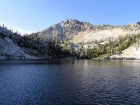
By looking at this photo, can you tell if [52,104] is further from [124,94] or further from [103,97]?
[124,94]

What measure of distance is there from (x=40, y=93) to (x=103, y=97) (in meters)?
19.0

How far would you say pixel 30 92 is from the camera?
5291cm

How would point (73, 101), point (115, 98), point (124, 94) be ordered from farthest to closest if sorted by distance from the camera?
point (124, 94) < point (115, 98) < point (73, 101)

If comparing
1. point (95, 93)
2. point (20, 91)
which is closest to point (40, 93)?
point (20, 91)

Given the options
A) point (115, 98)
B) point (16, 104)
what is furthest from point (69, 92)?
point (16, 104)

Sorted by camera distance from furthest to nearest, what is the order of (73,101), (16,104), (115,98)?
(115,98) → (73,101) → (16,104)

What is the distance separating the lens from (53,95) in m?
49.8

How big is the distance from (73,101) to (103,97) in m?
9.49

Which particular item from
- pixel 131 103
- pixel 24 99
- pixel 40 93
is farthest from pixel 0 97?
pixel 131 103

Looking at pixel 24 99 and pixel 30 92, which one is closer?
pixel 24 99

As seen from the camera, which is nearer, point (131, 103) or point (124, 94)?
point (131, 103)

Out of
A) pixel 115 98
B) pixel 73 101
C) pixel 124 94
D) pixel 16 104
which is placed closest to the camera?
pixel 16 104

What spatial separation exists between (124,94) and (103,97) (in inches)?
303

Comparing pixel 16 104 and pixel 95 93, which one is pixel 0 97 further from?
pixel 95 93
